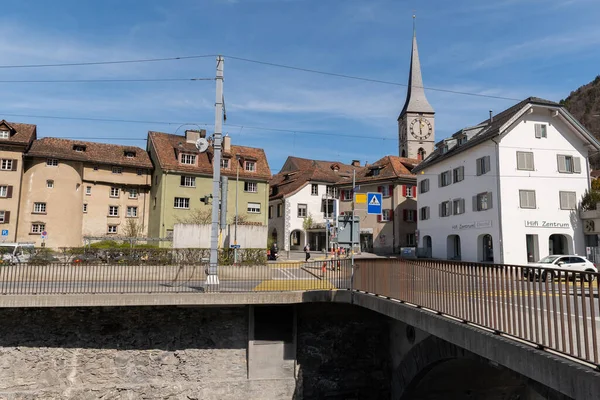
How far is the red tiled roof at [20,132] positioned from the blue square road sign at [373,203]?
37.8 metres

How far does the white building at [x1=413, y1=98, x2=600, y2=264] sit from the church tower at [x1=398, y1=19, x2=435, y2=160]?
122 feet

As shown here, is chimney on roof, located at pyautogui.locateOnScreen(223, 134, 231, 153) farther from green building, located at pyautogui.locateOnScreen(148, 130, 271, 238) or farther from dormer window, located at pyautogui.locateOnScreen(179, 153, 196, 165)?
dormer window, located at pyautogui.locateOnScreen(179, 153, 196, 165)

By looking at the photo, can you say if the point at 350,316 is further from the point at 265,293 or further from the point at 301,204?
the point at 301,204

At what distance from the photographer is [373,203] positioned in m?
12.0

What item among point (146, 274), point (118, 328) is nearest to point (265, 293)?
point (118, 328)

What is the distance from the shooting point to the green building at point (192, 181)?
41281 mm

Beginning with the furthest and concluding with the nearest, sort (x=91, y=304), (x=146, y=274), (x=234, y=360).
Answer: (x=146, y=274) < (x=234, y=360) < (x=91, y=304)

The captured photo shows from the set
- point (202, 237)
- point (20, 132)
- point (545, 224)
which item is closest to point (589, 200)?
point (545, 224)

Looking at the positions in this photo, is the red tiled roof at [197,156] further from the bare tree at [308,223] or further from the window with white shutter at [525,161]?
the window with white shutter at [525,161]

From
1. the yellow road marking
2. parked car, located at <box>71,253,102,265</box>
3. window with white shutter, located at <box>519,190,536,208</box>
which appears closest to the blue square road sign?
the yellow road marking

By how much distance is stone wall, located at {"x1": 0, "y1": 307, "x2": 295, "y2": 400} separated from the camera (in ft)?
42.1

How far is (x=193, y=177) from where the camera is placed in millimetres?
43062

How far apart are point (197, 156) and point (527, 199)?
31.6m

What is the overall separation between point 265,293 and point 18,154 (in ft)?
118
